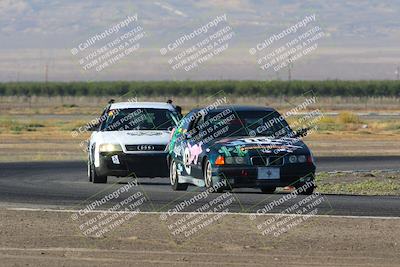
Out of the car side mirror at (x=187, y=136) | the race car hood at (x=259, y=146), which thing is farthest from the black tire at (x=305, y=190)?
the car side mirror at (x=187, y=136)

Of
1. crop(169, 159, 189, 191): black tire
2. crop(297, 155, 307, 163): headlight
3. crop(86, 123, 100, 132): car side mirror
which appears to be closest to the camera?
crop(297, 155, 307, 163): headlight

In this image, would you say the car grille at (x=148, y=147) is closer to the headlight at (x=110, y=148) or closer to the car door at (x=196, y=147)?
the headlight at (x=110, y=148)

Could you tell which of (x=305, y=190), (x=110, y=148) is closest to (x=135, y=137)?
(x=110, y=148)

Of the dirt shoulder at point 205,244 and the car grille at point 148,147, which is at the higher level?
the dirt shoulder at point 205,244

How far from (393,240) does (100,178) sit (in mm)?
10922

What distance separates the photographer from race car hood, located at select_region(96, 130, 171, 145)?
24.0 m

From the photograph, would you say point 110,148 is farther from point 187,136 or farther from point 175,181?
point 187,136

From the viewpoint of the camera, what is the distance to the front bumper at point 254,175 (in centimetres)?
2039

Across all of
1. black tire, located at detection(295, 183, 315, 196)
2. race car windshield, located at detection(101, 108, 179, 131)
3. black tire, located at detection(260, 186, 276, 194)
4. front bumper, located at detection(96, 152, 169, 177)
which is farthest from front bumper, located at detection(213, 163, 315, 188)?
race car windshield, located at detection(101, 108, 179, 131)

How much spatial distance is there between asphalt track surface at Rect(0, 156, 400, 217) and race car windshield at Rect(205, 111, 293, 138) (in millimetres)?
1060

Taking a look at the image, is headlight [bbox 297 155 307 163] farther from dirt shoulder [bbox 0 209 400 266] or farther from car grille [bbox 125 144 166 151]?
car grille [bbox 125 144 166 151]

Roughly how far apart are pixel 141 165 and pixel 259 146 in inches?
158

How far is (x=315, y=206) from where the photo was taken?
19000 mm

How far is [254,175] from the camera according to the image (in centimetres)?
2042
